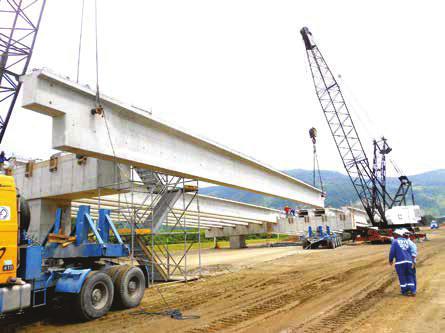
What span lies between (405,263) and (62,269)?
27.4ft

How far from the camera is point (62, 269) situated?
820 cm

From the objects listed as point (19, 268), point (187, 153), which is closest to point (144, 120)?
point (187, 153)

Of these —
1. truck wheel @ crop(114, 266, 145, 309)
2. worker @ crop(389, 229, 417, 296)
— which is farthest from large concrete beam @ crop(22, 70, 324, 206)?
worker @ crop(389, 229, 417, 296)

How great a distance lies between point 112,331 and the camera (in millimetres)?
6957

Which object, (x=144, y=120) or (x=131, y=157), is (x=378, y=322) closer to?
(x=131, y=157)

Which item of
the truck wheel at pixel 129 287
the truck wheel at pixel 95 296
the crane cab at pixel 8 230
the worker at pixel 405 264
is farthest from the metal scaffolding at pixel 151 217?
the worker at pixel 405 264

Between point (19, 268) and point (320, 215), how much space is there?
113 ft

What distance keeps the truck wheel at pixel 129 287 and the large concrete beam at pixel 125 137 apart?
133 inches

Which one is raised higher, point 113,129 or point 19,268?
point 113,129

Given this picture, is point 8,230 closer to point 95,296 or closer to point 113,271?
point 95,296

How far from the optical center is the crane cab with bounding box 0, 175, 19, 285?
6484mm

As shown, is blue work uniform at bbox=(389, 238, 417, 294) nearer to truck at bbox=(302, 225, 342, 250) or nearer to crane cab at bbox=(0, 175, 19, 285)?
crane cab at bbox=(0, 175, 19, 285)

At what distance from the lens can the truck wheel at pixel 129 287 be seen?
880cm

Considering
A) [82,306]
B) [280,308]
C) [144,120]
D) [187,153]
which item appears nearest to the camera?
[82,306]
